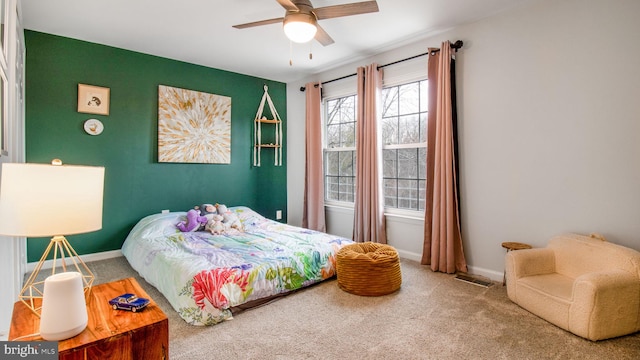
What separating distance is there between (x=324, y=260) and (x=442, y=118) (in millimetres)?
1943

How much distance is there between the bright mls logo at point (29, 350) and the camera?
1.06 m

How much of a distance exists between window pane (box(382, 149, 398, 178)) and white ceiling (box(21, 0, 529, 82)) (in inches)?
51.1

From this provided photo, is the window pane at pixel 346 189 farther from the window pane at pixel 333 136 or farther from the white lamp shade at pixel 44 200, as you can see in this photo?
the white lamp shade at pixel 44 200

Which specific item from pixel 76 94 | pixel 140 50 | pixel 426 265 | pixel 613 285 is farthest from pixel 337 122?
pixel 613 285

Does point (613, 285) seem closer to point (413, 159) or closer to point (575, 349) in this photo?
point (575, 349)

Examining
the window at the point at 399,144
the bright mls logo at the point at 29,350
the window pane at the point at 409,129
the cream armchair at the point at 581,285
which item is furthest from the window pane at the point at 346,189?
the bright mls logo at the point at 29,350

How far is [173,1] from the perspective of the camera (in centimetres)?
284

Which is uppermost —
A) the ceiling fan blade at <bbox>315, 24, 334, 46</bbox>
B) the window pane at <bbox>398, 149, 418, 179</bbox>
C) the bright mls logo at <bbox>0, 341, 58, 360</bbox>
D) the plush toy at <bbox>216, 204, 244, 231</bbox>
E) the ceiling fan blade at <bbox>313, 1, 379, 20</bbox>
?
the ceiling fan blade at <bbox>315, 24, 334, 46</bbox>

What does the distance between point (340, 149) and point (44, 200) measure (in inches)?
155

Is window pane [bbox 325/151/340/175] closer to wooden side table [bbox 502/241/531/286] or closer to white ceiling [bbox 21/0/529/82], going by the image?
white ceiling [bbox 21/0/529/82]

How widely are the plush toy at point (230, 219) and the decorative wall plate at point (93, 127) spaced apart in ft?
5.36

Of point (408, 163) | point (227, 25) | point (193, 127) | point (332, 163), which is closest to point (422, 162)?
point (408, 163)

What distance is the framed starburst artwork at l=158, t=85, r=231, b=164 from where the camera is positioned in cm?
423

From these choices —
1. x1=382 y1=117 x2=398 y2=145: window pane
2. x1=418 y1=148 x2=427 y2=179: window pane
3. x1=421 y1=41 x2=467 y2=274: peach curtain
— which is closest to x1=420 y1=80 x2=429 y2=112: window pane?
x1=421 y1=41 x2=467 y2=274: peach curtain
